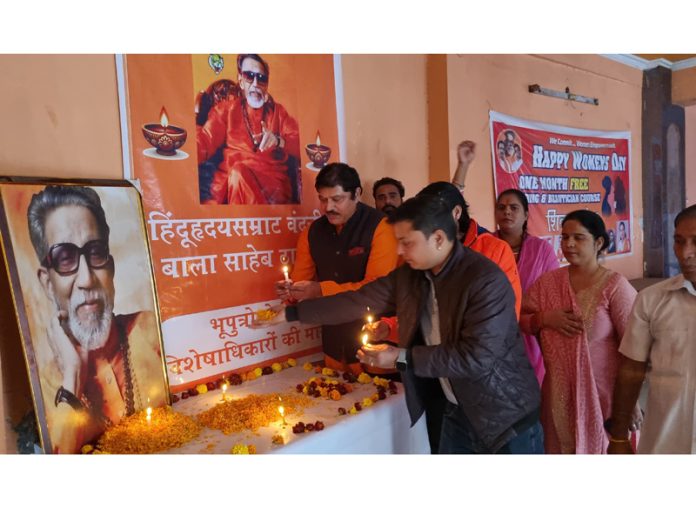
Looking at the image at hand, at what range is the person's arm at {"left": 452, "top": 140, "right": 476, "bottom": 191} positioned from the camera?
4.17 meters

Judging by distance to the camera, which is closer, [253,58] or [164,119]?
[164,119]

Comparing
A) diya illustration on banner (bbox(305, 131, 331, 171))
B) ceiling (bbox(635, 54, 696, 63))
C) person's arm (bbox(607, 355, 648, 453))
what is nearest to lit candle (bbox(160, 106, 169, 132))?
diya illustration on banner (bbox(305, 131, 331, 171))

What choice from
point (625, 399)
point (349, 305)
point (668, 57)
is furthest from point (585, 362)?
point (668, 57)

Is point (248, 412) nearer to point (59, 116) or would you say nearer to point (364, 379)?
point (364, 379)

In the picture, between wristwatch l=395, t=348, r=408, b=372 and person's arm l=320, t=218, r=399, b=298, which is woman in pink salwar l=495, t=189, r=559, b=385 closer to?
person's arm l=320, t=218, r=399, b=298

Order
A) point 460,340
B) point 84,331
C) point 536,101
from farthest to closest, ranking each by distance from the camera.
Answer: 1. point 536,101
2. point 84,331
3. point 460,340

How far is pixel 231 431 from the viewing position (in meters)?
2.11

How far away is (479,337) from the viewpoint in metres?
1.76

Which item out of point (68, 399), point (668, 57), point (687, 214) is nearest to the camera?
point (687, 214)

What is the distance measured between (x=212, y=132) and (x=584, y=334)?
2238 mm

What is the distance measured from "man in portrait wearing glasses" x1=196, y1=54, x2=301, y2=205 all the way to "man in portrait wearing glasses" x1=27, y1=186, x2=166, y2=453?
75 cm

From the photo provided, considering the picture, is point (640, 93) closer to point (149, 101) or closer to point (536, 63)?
point (536, 63)

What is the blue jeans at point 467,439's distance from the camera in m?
1.92

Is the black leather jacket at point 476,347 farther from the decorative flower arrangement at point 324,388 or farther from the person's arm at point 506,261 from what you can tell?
the decorative flower arrangement at point 324,388
